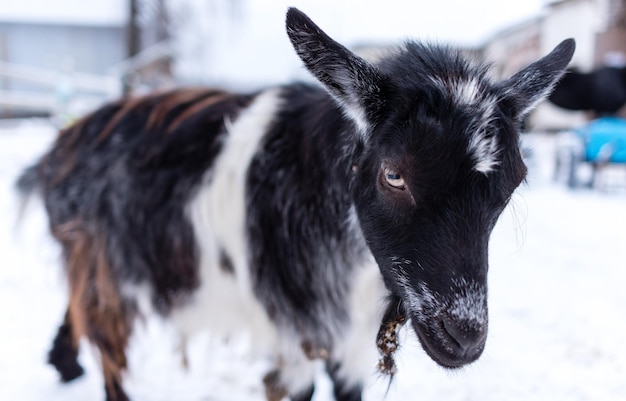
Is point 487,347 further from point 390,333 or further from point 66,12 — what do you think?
point 66,12

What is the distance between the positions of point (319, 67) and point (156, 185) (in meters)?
1.07

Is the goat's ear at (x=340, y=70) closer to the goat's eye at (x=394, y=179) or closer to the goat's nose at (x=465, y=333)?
the goat's eye at (x=394, y=179)

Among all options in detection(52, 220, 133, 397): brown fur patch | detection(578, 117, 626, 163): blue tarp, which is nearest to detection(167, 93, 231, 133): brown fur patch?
detection(52, 220, 133, 397): brown fur patch

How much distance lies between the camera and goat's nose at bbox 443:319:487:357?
155cm

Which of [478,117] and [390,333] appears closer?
[478,117]

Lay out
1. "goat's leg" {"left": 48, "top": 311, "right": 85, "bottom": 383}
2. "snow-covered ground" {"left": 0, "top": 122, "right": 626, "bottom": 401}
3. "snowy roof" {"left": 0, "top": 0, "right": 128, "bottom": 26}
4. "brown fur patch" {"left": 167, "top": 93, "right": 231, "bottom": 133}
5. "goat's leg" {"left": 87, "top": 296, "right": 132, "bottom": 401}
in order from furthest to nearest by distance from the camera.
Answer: "snowy roof" {"left": 0, "top": 0, "right": 128, "bottom": 26} < "goat's leg" {"left": 48, "top": 311, "right": 85, "bottom": 383} < "snow-covered ground" {"left": 0, "top": 122, "right": 626, "bottom": 401} < "goat's leg" {"left": 87, "top": 296, "right": 132, "bottom": 401} < "brown fur patch" {"left": 167, "top": 93, "right": 231, "bottom": 133}

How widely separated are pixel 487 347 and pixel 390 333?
1.87m

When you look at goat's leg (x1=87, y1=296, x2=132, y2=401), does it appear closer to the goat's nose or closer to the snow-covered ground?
the snow-covered ground

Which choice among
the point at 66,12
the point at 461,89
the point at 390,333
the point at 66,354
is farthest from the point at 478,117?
the point at 66,12

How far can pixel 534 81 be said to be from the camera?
1.99m

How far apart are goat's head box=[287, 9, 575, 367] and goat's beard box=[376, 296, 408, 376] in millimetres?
48

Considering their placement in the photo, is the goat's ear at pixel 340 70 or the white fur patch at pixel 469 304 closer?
the white fur patch at pixel 469 304

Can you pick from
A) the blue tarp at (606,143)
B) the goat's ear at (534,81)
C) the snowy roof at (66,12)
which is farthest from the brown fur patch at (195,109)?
the snowy roof at (66,12)

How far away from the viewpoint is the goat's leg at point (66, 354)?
10.2 ft
